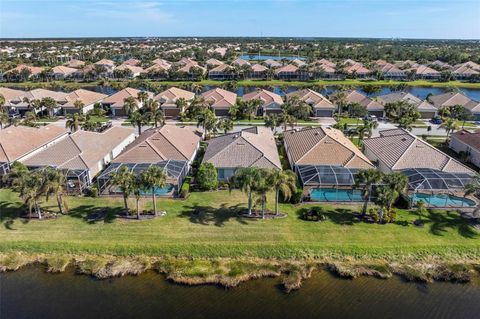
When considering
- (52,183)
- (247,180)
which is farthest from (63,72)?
(247,180)

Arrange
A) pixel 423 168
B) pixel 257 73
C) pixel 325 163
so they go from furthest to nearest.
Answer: pixel 257 73 < pixel 325 163 < pixel 423 168

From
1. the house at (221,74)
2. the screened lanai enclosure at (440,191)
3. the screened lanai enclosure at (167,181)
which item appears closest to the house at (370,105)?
the screened lanai enclosure at (440,191)

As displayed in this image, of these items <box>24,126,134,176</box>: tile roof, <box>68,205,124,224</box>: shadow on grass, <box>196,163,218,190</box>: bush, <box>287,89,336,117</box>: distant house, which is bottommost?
<box>68,205,124,224</box>: shadow on grass

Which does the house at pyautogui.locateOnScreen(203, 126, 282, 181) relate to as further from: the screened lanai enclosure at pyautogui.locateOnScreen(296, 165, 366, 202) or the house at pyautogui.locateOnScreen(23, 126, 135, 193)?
the house at pyautogui.locateOnScreen(23, 126, 135, 193)

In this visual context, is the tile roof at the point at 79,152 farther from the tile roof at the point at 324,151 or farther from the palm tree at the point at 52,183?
the tile roof at the point at 324,151

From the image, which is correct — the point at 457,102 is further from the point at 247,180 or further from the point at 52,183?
the point at 52,183

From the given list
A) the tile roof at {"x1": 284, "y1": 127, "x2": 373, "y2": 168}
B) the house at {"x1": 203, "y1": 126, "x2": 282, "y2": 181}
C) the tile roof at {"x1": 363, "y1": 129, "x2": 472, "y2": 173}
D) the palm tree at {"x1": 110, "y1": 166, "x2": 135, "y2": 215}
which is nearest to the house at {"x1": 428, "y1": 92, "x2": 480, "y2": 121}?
the tile roof at {"x1": 363, "y1": 129, "x2": 472, "y2": 173}
